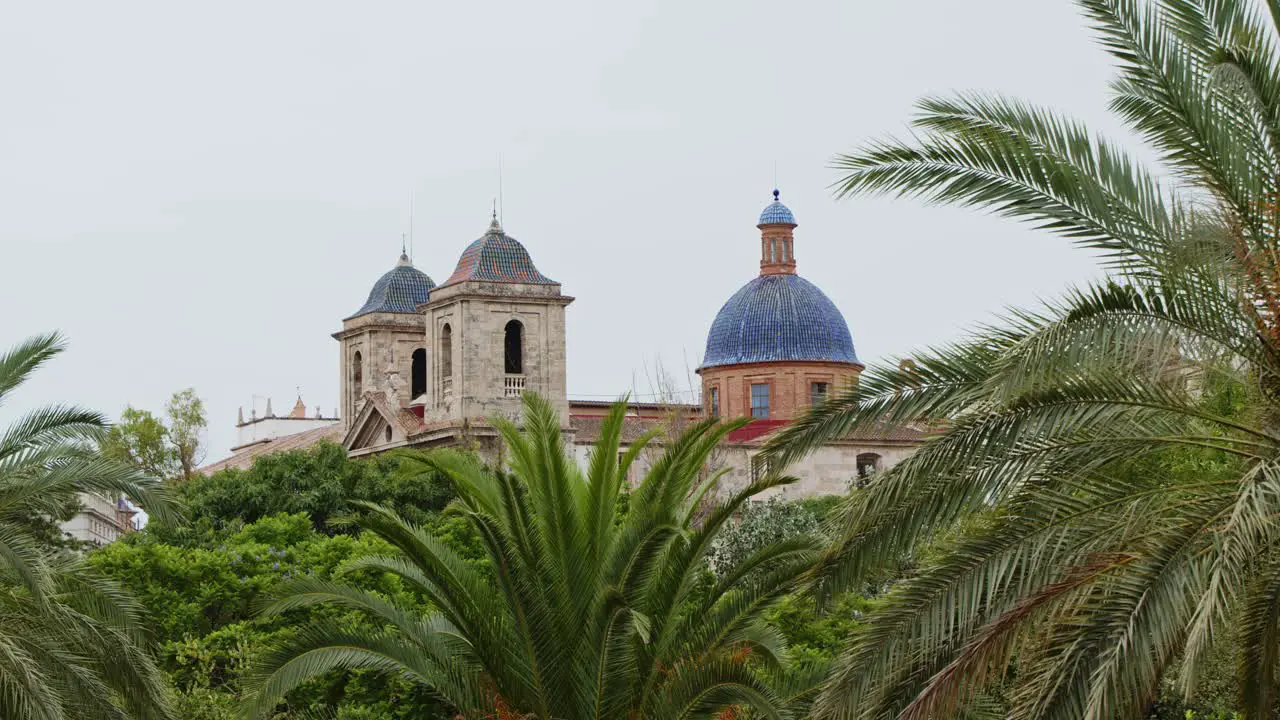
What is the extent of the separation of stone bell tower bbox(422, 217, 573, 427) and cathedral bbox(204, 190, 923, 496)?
3cm

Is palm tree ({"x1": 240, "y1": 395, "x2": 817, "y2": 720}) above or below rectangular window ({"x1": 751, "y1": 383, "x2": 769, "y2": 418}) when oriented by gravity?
below

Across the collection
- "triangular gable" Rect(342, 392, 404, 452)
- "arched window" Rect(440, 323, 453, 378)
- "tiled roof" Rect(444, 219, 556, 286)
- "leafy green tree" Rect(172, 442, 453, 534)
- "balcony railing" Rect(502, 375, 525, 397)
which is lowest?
"leafy green tree" Rect(172, 442, 453, 534)

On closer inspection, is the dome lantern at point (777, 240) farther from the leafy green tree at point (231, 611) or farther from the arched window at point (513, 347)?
the leafy green tree at point (231, 611)

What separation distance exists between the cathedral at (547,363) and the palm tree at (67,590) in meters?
35.5

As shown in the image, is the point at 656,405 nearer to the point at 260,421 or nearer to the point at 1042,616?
the point at 260,421

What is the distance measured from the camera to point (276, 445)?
81.2 m

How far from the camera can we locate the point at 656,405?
63.9 m

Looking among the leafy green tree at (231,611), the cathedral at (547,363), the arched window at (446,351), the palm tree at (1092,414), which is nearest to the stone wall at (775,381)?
the cathedral at (547,363)

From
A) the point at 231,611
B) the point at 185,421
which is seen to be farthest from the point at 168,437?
the point at 231,611

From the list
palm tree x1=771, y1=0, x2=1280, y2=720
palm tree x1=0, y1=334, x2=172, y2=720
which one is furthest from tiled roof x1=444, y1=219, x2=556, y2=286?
palm tree x1=771, y1=0, x2=1280, y2=720

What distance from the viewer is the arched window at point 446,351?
193ft

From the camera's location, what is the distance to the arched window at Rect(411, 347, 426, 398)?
67250 millimetres

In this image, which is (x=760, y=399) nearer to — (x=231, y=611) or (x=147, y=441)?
(x=147, y=441)

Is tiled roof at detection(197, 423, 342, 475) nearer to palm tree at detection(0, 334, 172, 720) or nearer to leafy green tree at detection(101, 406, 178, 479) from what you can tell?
leafy green tree at detection(101, 406, 178, 479)
